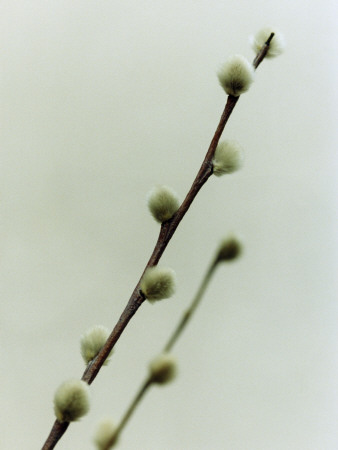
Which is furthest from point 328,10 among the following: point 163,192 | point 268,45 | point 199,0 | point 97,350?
point 97,350

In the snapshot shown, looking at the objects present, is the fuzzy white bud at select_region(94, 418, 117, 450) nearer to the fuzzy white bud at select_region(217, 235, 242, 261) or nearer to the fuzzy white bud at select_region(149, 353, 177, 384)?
the fuzzy white bud at select_region(149, 353, 177, 384)

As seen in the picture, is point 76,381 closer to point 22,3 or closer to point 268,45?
point 268,45

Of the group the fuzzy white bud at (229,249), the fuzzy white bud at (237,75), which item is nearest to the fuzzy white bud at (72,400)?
the fuzzy white bud at (229,249)

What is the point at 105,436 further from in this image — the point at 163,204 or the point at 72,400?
A: the point at 163,204

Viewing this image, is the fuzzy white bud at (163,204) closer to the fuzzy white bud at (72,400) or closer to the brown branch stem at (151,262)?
the brown branch stem at (151,262)

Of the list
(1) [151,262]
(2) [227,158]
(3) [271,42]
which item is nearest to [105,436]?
(1) [151,262]

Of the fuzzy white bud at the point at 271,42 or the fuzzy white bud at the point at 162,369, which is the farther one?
the fuzzy white bud at the point at 271,42
